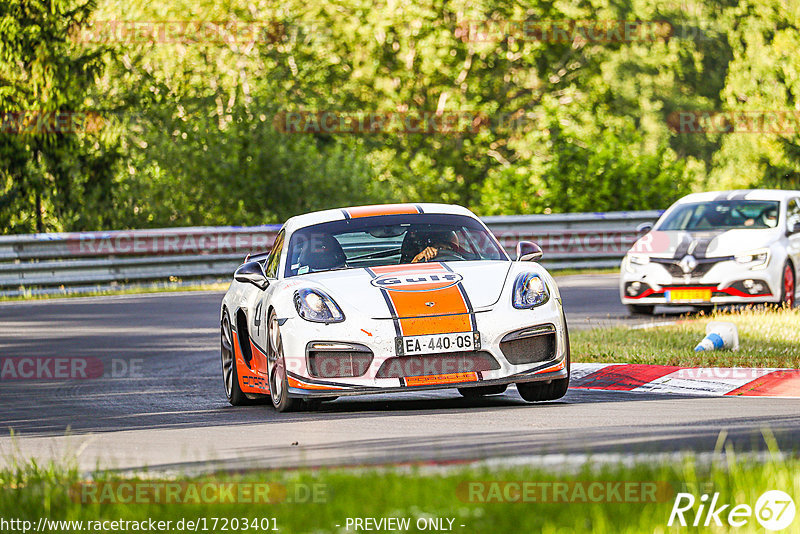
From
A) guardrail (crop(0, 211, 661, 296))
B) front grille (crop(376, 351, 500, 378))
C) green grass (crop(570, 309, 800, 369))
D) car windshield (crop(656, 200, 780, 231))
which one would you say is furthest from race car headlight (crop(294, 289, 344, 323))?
guardrail (crop(0, 211, 661, 296))

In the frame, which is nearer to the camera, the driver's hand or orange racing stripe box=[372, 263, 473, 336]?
orange racing stripe box=[372, 263, 473, 336]

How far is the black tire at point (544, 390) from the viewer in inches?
373

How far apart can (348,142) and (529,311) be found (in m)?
27.2

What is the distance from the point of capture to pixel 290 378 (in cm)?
920

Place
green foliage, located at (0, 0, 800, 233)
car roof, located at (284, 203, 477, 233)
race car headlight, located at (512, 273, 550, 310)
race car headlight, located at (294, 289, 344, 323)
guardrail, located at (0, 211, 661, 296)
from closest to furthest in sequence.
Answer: race car headlight, located at (294, 289, 344, 323)
race car headlight, located at (512, 273, 550, 310)
car roof, located at (284, 203, 477, 233)
guardrail, located at (0, 211, 661, 296)
green foliage, located at (0, 0, 800, 233)

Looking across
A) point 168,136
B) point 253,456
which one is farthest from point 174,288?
point 253,456

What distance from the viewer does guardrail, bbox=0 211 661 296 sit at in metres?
22.3

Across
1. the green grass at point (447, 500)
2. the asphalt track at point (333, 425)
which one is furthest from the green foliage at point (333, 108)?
the green grass at point (447, 500)

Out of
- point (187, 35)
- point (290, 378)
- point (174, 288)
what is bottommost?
point (174, 288)

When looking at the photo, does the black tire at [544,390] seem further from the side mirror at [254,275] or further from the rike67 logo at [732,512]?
the rike67 logo at [732,512]

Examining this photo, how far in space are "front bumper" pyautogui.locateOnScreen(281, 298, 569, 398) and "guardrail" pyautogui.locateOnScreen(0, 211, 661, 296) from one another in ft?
45.4

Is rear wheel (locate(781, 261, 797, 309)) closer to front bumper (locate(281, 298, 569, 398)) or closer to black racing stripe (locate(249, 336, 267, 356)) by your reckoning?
front bumper (locate(281, 298, 569, 398))

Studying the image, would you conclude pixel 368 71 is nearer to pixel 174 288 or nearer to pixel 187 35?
pixel 187 35

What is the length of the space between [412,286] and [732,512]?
4581 millimetres
